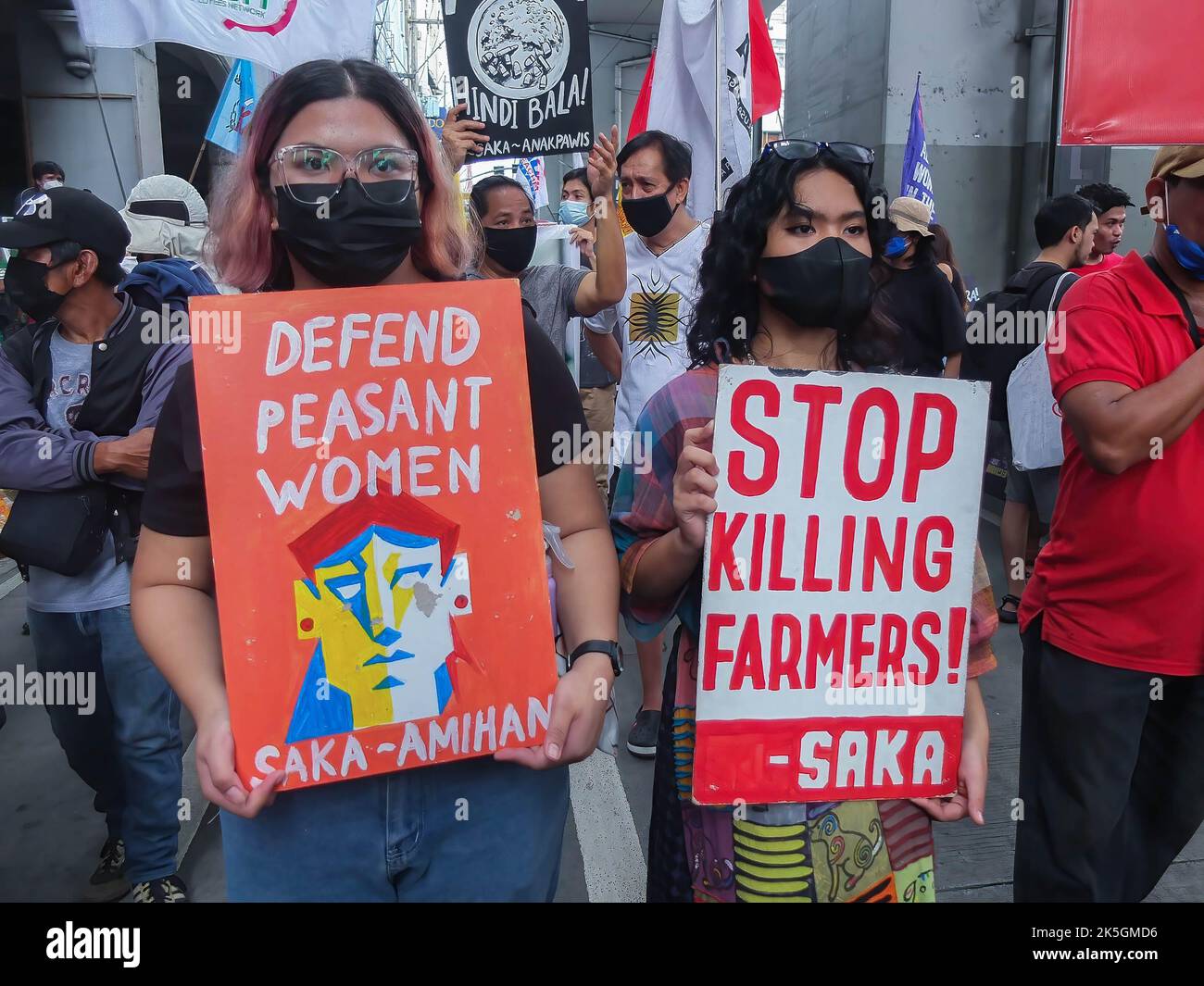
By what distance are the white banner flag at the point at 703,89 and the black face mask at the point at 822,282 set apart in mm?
3208

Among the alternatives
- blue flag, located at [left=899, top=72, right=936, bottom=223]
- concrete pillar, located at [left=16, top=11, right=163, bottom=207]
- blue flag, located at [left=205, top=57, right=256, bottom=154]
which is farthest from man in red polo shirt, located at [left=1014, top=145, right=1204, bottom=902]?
concrete pillar, located at [left=16, top=11, right=163, bottom=207]

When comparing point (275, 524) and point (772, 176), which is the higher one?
point (772, 176)

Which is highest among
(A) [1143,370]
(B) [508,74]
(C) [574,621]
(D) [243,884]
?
(B) [508,74]

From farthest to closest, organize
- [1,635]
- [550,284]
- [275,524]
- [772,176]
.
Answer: [1,635], [550,284], [772,176], [275,524]

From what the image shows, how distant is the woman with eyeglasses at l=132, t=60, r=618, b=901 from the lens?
1.50 m

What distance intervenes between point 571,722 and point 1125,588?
4.66 feet

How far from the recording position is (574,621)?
161 centimetres

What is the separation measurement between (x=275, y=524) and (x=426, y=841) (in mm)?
549

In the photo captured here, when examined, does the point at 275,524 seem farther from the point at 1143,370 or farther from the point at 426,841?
the point at 1143,370

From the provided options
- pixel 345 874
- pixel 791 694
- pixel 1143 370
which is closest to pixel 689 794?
pixel 791 694

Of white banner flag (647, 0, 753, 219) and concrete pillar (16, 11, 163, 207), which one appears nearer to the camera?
white banner flag (647, 0, 753, 219)

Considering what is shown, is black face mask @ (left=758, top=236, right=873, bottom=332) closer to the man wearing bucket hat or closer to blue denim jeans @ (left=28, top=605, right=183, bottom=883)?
blue denim jeans @ (left=28, top=605, right=183, bottom=883)

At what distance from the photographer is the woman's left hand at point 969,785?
168 cm

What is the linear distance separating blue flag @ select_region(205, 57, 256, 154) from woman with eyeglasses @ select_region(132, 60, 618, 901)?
5.04 m
